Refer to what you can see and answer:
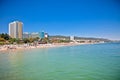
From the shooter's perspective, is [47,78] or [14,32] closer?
[47,78]

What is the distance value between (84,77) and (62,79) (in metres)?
0.52

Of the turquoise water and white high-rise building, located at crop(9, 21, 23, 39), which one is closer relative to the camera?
the turquoise water

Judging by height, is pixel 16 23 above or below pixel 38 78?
above

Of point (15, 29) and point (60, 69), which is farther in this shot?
point (15, 29)

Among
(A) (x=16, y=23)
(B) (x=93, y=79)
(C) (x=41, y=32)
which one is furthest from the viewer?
(C) (x=41, y=32)

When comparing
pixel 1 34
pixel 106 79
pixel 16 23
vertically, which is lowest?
pixel 106 79

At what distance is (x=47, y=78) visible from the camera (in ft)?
13.9

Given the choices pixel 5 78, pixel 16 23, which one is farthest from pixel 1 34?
pixel 5 78

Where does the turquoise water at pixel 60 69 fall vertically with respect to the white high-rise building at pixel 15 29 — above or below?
below

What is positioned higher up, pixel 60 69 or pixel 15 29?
pixel 15 29

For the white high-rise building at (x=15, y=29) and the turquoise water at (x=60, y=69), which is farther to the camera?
the white high-rise building at (x=15, y=29)

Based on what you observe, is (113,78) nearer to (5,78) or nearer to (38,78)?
(38,78)

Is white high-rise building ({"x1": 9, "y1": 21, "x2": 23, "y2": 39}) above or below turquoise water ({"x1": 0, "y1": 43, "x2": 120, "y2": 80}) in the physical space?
above

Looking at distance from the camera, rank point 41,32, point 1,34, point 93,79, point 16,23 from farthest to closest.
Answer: point 41,32, point 16,23, point 1,34, point 93,79
